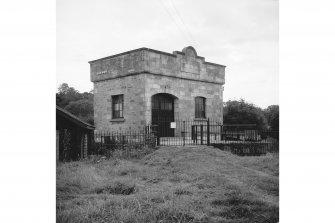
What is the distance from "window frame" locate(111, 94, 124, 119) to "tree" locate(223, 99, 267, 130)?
31.5 feet

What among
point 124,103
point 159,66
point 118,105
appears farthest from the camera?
point 118,105

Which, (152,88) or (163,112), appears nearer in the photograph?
(152,88)

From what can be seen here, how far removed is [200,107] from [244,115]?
20.8 feet

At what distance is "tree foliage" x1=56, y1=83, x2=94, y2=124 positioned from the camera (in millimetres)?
30812

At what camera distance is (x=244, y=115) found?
2083cm

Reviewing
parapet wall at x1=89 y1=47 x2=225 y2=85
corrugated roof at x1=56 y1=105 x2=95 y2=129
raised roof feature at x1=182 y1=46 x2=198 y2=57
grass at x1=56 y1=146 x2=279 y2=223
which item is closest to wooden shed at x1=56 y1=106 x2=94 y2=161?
corrugated roof at x1=56 y1=105 x2=95 y2=129

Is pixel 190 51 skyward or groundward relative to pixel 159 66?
skyward

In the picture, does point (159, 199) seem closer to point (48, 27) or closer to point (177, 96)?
point (48, 27)

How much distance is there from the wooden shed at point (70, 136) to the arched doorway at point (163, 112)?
4658 millimetres

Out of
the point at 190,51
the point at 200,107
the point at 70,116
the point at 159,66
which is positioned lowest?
the point at 70,116

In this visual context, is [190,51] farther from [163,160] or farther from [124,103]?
[163,160]

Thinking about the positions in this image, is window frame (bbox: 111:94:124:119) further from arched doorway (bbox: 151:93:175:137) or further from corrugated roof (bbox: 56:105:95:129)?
corrugated roof (bbox: 56:105:95:129)

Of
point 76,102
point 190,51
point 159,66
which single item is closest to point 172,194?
point 159,66

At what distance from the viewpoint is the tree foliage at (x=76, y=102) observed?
101 ft
